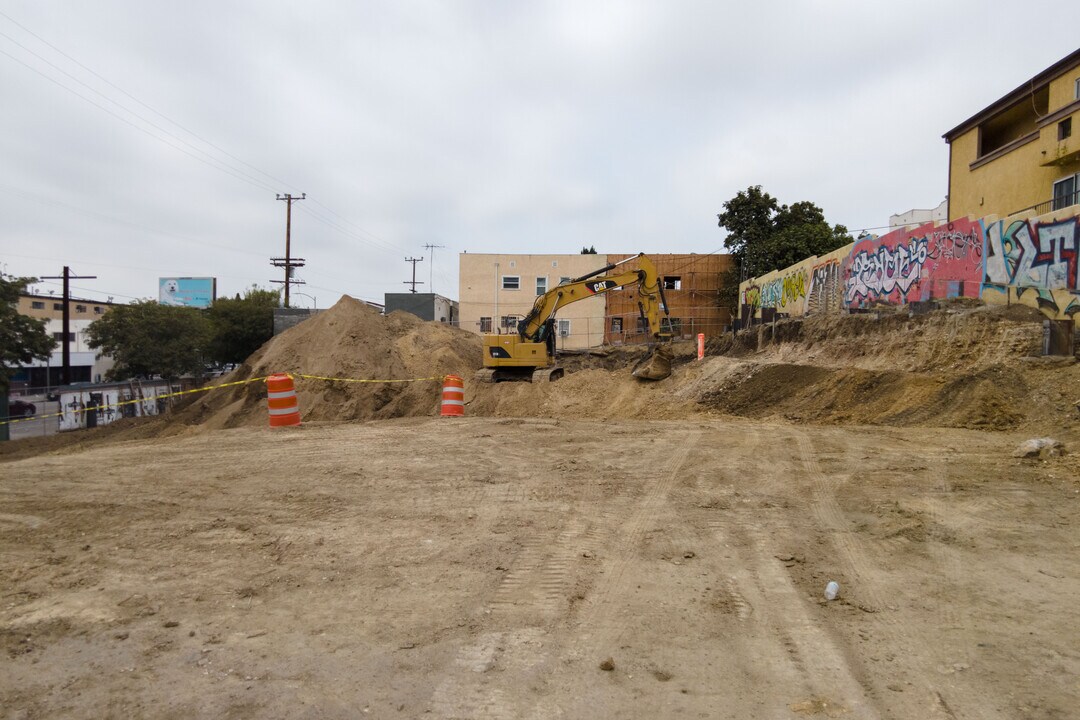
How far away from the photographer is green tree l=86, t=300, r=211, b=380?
35.3 meters

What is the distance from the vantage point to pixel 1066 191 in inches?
715

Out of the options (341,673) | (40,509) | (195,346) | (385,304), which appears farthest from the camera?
(385,304)

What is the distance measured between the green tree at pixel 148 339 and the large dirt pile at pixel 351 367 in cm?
1485

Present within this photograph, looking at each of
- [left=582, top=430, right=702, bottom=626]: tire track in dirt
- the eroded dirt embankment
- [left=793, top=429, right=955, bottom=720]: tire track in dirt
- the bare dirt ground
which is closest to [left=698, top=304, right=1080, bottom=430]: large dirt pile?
the eroded dirt embankment

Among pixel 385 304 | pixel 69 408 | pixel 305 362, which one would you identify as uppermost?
pixel 385 304

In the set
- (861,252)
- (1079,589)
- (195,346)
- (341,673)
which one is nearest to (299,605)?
(341,673)

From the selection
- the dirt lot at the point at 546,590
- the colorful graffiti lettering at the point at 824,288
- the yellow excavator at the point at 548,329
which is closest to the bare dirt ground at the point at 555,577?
the dirt lot at the point at 546,590

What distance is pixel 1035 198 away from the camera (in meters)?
19.3

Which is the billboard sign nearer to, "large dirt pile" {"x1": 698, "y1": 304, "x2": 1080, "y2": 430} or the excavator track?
the excavator track

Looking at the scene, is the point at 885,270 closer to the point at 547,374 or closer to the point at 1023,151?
the point at 1023,151

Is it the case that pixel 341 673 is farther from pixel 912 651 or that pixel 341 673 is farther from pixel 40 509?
pixel 40 509

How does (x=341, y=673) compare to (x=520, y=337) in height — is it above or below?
below

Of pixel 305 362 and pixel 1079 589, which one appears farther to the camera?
pixel 305 362

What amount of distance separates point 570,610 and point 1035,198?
72.9 ft
